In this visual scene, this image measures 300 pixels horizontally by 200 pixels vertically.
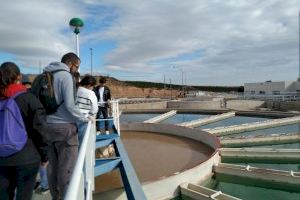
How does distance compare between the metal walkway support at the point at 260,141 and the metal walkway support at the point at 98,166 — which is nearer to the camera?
the metal walkway support at the point at 98,166

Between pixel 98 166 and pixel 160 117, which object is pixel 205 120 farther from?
pixel 98 166

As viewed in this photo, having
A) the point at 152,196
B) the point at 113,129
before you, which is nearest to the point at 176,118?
the point at 113,129

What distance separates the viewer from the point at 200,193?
7637 mm

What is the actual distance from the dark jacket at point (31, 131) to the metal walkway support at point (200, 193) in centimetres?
519

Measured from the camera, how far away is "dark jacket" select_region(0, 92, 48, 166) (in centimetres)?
270

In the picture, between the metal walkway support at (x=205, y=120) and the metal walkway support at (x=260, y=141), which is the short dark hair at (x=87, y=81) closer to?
the metal walkway support at (x=260, y=141)

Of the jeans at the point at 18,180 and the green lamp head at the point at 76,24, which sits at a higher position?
the green lamp head at the point at 76,24

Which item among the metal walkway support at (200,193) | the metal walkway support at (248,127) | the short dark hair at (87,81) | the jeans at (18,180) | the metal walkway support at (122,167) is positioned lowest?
the metal walkway support at (200,193)

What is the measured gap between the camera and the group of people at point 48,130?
2.74 meters

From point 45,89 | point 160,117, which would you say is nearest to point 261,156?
point 45,89

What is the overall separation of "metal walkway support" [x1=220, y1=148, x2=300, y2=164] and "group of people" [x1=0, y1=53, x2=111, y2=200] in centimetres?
706

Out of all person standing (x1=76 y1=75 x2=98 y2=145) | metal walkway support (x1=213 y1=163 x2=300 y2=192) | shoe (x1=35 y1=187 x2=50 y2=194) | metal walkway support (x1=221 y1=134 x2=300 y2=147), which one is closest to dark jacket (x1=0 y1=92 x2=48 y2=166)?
shoe (x1=35 y1=187 x2=50 y2=194)

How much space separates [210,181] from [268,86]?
49.2m

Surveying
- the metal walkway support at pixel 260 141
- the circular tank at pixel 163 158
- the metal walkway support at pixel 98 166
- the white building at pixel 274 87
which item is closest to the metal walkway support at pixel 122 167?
the metal walkway support at pixel 98 166
